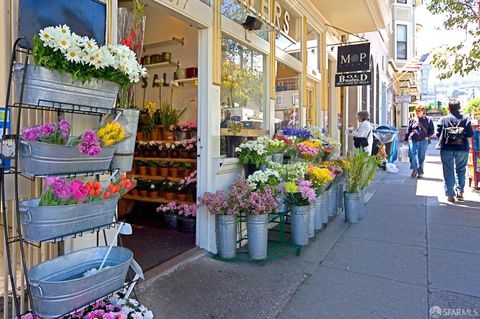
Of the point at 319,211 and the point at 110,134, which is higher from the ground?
the point at 110,134

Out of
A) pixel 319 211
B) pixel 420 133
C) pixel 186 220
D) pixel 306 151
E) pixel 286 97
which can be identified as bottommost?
pixel 186 220

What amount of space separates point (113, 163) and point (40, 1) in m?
0.96

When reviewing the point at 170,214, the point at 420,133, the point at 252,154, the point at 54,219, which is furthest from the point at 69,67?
the point at 420,133

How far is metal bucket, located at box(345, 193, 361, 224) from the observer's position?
5.04m

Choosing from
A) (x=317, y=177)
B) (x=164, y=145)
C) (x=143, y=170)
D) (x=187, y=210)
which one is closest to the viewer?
(x=317, y=177)

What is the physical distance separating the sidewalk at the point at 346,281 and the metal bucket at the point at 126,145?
1157 mm

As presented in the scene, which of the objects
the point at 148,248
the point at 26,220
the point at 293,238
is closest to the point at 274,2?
the point at 293,238

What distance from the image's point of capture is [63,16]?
1.99 metres

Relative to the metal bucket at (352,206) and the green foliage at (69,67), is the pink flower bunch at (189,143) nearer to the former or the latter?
the metal bucket at (352,206)

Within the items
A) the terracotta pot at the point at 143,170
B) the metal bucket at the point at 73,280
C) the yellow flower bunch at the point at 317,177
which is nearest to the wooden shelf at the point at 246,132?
the yellow flower bunch at the point at 317,177

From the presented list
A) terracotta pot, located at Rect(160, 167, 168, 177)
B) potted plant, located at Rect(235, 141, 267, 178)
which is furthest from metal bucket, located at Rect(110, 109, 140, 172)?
A: terracotta pot, located at Rect(160, 167, 168, 177)

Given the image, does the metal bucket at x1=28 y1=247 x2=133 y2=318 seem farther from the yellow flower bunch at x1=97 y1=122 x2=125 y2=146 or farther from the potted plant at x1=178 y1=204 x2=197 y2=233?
the potted plant at x1=178 y1=204 x2=197 y2=233

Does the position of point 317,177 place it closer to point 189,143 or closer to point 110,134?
point 189,143

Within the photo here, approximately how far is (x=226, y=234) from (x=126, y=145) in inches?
66.0
